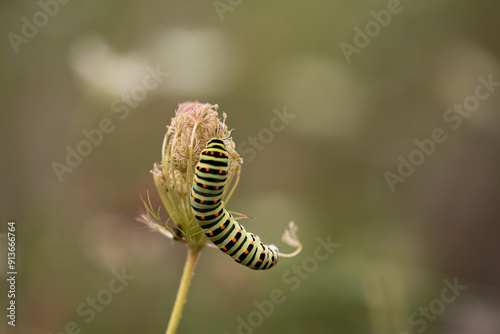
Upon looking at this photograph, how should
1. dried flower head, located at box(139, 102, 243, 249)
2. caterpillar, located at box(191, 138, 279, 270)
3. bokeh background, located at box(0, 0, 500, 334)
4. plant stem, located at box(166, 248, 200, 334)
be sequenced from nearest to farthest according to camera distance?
caterpillar, located at box(191, 138, 279, 270)
plant stem, located at box(166, 248, 200, 334)
dried flower head, located at box(139, 102, 243, 249)
bokeh background, located at box(0, 0, 500, 334)

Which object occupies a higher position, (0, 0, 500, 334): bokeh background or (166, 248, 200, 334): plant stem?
(0, 0, 500, 334): bokeh background

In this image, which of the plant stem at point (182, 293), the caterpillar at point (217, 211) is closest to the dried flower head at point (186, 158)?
the plant stem at point (182, 293)

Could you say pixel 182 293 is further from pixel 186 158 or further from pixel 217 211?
pixel 186 158

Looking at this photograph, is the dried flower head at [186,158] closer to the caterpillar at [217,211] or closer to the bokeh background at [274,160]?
the caterpillar at [217,211]

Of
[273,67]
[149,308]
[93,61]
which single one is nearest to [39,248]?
[149,308]

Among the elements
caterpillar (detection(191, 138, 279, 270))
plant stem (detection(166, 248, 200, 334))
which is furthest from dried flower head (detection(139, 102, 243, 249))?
caterpillar (detection(191, 138, 279, 270))

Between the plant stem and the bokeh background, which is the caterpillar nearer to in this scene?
the plant stem

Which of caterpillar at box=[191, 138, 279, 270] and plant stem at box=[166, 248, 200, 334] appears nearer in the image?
caterpillar at box=[191, 138, 279, 270]
